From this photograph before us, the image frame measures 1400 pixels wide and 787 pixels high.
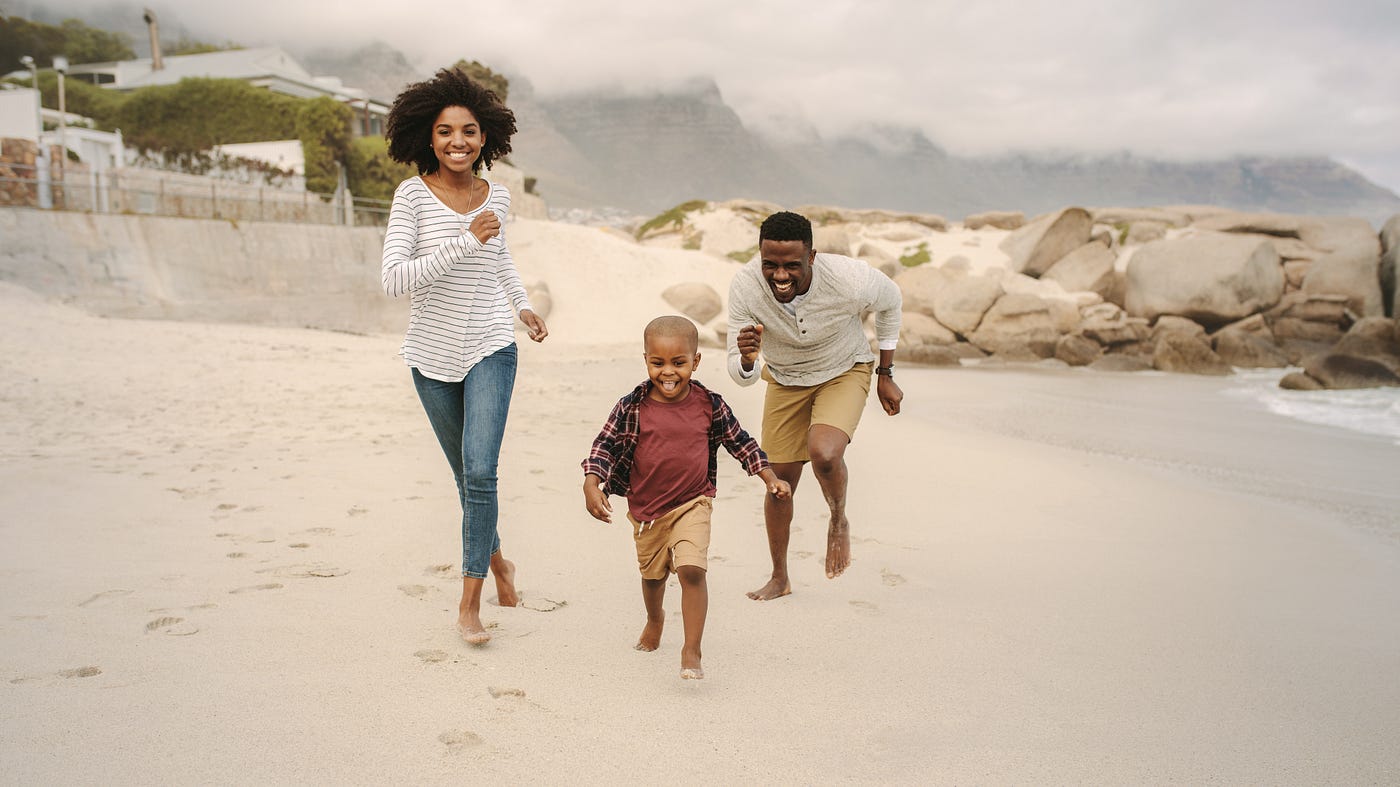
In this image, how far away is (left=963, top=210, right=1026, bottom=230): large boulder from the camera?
39031mm

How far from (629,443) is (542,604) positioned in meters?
1.08

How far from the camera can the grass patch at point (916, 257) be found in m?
34.2

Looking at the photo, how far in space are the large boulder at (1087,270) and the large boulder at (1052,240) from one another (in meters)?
0.35

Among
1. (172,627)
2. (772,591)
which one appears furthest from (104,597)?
(772,591)

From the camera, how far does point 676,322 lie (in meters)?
3.00

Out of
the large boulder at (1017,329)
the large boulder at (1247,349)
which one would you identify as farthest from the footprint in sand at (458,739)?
the large boulder at (1247,349)

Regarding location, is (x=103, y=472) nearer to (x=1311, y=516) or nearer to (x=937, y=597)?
(x=937, y=597)

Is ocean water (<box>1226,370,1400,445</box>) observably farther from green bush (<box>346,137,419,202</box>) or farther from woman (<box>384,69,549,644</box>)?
green bush (<box>346,137,419,202</box>)

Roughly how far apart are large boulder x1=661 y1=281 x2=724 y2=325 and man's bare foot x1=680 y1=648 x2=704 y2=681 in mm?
20751

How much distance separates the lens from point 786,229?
376 centimetres

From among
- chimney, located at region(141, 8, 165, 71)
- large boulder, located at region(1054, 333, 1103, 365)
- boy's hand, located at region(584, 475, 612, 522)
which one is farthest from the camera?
chimney, located at region(141, 8, 165, 71)

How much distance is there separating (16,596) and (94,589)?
252mm

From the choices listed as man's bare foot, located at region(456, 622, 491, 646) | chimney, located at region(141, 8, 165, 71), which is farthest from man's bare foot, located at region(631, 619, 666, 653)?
chimney, located at region(141, 8, 165, 71)

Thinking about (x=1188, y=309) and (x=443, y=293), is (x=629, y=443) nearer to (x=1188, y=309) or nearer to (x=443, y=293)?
(x=443, y=293)
